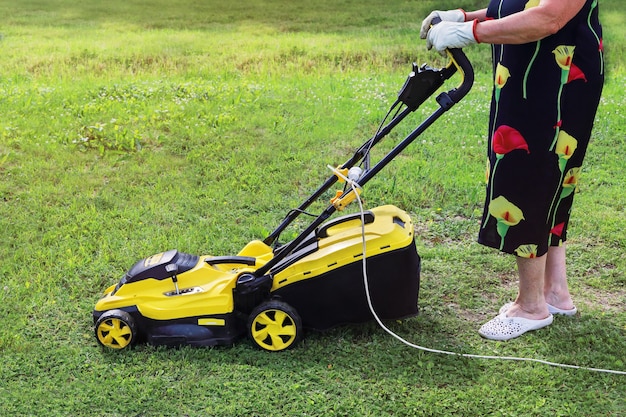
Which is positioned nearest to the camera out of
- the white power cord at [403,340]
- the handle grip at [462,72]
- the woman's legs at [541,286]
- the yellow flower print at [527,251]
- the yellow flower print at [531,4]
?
the yellow flower print at [531,4]

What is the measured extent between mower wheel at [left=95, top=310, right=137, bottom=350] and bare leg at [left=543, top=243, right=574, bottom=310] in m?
1.79

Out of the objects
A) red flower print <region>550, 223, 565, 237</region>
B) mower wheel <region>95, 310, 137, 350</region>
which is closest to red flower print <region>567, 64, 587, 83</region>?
red flower print <region>550, 223, 565, 237</region>

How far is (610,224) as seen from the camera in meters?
4.21

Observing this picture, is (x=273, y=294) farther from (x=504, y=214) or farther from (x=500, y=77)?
(x=500, y=77)

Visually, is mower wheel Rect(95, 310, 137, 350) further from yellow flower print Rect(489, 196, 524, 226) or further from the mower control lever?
yellow flower print Rect(489, 196, 524, 226)

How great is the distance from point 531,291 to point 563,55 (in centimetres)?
101

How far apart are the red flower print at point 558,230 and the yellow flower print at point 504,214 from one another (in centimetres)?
26

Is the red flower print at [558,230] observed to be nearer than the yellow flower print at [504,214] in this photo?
No

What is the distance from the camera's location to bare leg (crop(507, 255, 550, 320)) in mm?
3039

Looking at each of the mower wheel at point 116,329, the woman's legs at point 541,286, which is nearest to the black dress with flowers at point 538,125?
the woman's legs at point 541,286

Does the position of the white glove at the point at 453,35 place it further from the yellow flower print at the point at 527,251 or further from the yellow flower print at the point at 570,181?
the yellow flower print at the point at 527,251

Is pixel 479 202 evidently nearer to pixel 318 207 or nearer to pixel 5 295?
pixel 318 207

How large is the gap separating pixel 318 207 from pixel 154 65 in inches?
170

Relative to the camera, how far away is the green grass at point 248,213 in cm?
278
